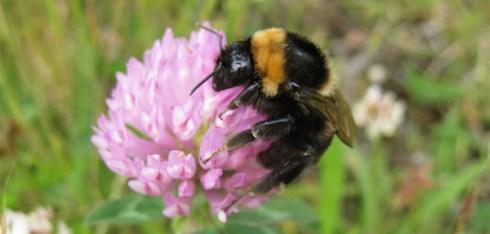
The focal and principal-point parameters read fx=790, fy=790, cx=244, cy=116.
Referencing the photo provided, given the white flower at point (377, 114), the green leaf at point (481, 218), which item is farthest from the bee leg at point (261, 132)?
the white flower at point (377, 114)

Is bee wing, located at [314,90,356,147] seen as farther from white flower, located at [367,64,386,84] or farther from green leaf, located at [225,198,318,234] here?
white flower, located at [367,64,386,84]

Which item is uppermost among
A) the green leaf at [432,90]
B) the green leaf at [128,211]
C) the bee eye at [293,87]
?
the green leaf at [432,90]

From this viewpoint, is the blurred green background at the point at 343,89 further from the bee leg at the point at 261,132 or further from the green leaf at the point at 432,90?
the bee leg at the point at 261,132

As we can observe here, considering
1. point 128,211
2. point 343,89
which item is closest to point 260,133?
point 128,211

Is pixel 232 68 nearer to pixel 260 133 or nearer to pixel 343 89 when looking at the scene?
pixel 260 133

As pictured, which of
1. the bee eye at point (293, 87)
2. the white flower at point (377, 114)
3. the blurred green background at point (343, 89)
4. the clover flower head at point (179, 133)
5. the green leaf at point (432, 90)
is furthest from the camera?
the green leaf at point (432, 90)

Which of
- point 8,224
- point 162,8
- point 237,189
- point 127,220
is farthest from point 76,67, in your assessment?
point 237,189

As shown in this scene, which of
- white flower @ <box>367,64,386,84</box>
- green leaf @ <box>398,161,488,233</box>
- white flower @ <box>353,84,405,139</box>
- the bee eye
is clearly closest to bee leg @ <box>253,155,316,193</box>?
the bee eye

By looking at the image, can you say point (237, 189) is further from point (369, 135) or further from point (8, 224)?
point (369, 135)
